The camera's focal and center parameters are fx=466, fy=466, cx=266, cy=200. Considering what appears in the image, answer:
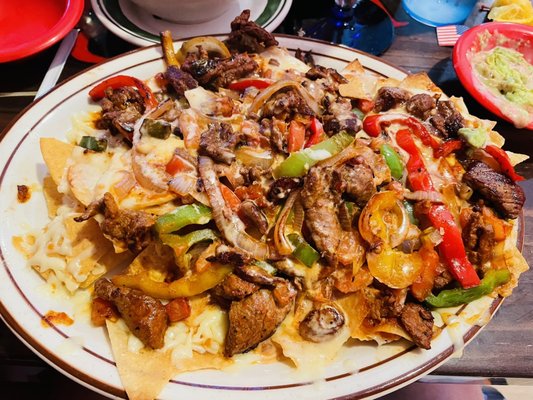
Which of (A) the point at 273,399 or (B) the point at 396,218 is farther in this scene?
(B) the point at 396,218

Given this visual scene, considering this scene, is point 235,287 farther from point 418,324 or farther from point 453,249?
point 453,249

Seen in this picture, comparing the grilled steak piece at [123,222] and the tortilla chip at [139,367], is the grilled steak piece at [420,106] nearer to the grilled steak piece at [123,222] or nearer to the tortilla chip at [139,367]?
the grilled steak piece at [123,222]

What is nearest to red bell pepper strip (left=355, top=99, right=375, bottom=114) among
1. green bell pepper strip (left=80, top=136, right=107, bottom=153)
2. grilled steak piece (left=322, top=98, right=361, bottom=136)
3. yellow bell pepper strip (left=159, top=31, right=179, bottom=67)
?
grilled steak piece (left=322, top=98, right=361, bottom=136)

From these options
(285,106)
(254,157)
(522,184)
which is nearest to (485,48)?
(522,184)

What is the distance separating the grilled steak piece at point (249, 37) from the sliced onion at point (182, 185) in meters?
1.54

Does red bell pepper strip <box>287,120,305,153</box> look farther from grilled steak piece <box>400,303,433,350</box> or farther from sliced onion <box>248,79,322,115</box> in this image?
grilled steak piece <box>400,303,433,350</box>

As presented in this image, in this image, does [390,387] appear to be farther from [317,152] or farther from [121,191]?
[121,191]

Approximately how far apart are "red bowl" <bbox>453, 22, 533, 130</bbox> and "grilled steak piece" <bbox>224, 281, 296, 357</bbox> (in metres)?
2.58

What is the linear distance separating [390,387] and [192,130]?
1.88 meters

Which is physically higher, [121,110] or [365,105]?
[365,105]

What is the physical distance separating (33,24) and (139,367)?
12.1 ft

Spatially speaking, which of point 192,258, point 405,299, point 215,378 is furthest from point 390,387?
point 192,258

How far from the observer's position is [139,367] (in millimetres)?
2352

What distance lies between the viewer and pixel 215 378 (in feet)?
7.90
